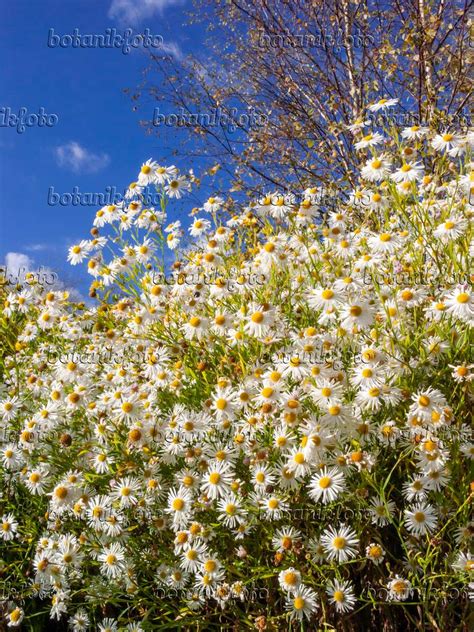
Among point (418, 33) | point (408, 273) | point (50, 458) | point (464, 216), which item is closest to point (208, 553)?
point (50, 458)

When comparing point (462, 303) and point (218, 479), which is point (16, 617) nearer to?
Result: point (218, 479)

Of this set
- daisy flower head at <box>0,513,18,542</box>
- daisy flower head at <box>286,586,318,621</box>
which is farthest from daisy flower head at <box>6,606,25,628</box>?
daisy flower head at <box>286,586,318,621</box>

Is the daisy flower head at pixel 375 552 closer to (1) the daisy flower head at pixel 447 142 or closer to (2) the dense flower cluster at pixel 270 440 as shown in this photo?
(2) the dense flower cluster at pixel 270 440

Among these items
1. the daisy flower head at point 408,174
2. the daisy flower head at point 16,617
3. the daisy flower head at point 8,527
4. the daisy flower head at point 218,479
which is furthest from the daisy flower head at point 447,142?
the daisy flower head at point 16,617

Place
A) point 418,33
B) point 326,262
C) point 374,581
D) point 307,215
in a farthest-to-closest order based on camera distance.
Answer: point 418,33, point 307,215, point 326,262, point 374,581

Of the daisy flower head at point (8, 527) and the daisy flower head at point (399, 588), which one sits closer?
the daisy flower head at point (399, 588)

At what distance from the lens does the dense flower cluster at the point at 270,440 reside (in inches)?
97.0

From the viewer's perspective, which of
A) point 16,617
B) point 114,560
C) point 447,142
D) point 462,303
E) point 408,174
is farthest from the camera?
point 447,142

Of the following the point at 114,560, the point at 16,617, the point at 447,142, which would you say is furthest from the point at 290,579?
the point at 447,142

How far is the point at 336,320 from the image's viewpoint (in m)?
2.85

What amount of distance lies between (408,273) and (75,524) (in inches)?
82.9

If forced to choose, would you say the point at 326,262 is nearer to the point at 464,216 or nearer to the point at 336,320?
the point at 336,320

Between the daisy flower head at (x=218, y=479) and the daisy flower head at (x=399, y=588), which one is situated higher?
the daisy flower head at (x=218, y=479)

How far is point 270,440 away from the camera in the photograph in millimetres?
2625
